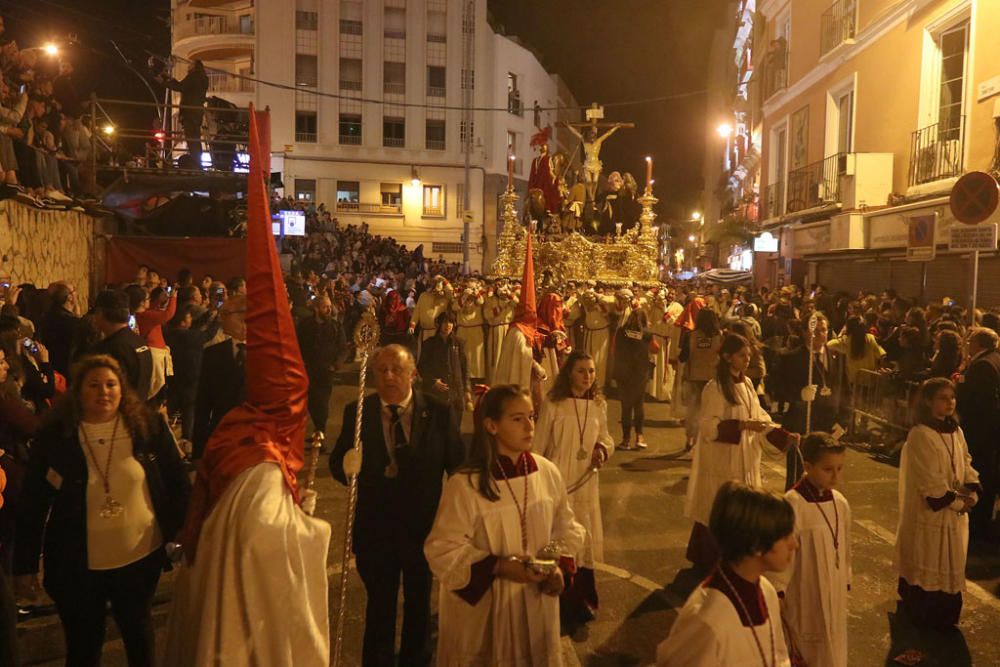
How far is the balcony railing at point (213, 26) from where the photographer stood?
137 ft

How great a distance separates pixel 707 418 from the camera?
5.80 metres

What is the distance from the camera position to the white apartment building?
41.4 m

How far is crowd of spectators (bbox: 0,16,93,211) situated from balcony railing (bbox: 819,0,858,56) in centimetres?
1675

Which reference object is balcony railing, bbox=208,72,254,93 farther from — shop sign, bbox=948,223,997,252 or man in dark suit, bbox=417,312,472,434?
shop sign, bbox=948,223,997,252

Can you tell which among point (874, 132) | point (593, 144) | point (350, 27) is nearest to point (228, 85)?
point (350, 27)

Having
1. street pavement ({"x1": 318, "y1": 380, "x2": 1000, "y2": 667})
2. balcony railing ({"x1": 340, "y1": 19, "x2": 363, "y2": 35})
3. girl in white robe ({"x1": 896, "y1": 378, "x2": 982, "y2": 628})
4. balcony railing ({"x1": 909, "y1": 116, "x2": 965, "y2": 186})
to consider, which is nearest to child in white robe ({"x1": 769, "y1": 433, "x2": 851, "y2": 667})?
street pavement ({"x1": 318, "y1": 380, "x2": 1000, "y2": 667})

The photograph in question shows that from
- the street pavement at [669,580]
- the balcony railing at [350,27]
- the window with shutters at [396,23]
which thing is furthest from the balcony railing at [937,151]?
the balcony railing at [350,27]

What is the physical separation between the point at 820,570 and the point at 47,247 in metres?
11.5

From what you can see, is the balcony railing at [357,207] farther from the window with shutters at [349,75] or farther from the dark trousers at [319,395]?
the dark trousers at [319,395]

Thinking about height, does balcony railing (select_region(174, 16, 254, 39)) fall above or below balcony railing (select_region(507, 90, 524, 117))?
above

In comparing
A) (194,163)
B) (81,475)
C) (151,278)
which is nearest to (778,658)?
(81,475)

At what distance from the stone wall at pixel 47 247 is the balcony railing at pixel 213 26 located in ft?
104

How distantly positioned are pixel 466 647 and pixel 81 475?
186 cm

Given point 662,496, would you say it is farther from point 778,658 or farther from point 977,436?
point 778,658
